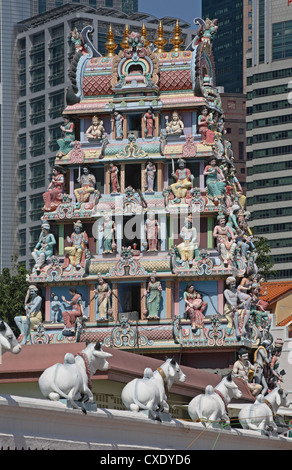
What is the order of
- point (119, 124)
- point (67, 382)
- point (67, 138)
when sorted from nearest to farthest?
1. point (67, 382)
2. point (119, 124)
3. point (67, 138)

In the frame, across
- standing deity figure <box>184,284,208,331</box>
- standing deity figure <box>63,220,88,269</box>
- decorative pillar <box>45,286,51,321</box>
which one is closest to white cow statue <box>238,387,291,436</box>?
standing deity figure <box>184,284,208,331</box>

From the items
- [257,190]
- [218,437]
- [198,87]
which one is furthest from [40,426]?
[257,190]

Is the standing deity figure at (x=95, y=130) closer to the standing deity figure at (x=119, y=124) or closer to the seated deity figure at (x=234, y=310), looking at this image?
the standing deity figure at (x=119, y=124)

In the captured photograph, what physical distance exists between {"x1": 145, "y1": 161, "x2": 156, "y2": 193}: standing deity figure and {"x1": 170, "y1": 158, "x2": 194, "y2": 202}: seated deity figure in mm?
848

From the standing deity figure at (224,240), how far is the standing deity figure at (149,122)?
15.8ft

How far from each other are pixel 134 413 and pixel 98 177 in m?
26.7

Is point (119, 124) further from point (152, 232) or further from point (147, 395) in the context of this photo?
point (147, 395)

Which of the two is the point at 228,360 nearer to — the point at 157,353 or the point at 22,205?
the point at 157,353

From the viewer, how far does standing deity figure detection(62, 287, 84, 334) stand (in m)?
64.2

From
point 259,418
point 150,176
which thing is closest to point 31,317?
point 150,176

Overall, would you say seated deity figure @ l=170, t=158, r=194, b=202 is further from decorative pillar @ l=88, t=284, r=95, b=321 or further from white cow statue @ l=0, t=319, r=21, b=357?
white cow statue @ l=0, t=319, r=21, b=357

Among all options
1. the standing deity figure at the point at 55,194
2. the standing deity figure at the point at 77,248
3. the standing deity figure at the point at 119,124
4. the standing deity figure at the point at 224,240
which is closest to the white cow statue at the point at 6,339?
the standing deity figure at the point at 224,240

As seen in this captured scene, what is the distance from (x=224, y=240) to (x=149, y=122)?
6.15 metres

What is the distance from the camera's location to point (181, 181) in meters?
65.1
